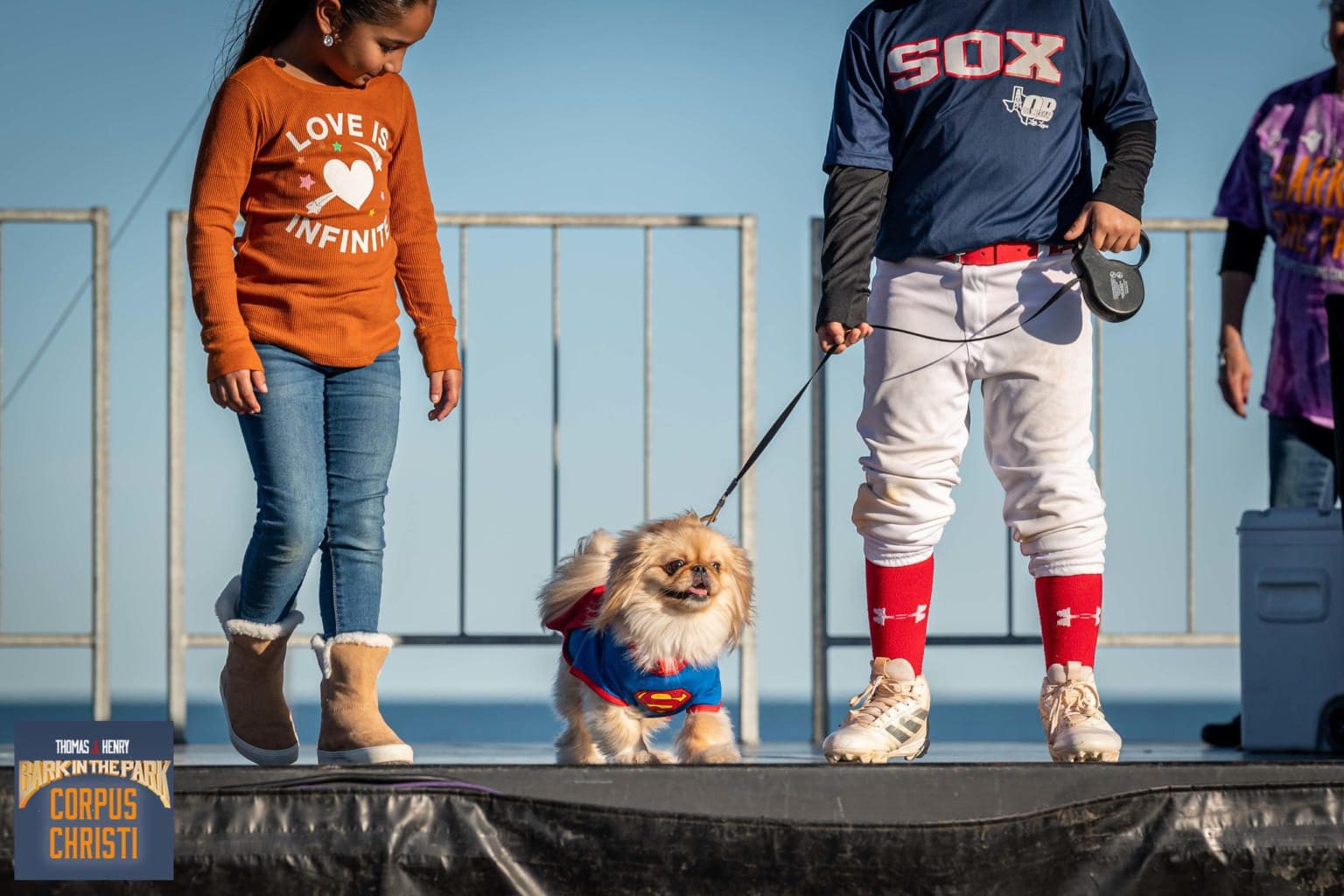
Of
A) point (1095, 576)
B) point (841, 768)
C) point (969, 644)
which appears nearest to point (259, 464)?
point (841, 768)

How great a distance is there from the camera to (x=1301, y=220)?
12.7ft

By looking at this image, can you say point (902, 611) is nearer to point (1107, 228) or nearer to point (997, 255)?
point (997, 255)

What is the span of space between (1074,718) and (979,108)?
112 centimetres

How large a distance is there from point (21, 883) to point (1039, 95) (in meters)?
2.19

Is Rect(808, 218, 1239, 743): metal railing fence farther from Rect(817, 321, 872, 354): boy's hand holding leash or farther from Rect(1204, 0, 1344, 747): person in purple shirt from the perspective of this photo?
Rect(817, 321, 872, 354): boy's hand holding leash

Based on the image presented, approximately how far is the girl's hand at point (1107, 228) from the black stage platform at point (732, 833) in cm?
98

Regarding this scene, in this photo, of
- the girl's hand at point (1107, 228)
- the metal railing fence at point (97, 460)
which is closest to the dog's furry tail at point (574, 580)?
the girl's hand at point (1107, 228)

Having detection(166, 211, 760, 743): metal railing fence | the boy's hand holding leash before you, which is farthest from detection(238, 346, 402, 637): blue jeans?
detection(166, 211, 760, 743): metal railing fence

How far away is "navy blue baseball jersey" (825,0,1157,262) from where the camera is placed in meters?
2.76

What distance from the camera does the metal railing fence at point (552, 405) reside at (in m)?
4.39

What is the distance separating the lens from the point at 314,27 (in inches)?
113

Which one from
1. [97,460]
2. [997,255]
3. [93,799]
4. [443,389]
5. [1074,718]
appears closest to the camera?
[93,799]

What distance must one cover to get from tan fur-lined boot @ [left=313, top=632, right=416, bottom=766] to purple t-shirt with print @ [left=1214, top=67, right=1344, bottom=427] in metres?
2.46

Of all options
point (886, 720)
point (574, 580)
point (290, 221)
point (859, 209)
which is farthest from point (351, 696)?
point (859, 209)
